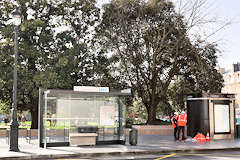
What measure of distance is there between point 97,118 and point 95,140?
1.13 m

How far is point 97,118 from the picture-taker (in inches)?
656

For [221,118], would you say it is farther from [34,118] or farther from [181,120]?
[34,118]

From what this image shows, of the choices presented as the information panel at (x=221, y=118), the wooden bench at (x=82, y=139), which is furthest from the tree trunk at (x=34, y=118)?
the information panel at (x=221, y=118)

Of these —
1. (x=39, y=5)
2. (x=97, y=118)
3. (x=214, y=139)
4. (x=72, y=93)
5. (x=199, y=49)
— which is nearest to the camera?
(x=72, y=93)

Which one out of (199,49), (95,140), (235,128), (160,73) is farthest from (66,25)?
(235,128)

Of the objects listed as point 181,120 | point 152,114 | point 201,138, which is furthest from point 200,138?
point 152,114

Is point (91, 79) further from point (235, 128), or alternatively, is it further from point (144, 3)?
point (235, 128)

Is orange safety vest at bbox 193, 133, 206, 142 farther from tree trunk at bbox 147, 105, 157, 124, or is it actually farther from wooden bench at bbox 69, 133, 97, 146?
tree trunk at bbox 147, 105, 157, 124

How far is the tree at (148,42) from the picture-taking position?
83.7 ft

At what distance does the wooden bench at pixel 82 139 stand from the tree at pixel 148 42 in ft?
34.5

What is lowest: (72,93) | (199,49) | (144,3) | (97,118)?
(97,118)

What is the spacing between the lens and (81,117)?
16.3 m

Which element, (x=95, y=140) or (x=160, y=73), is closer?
(x=95, y=140)

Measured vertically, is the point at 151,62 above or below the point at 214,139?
above
